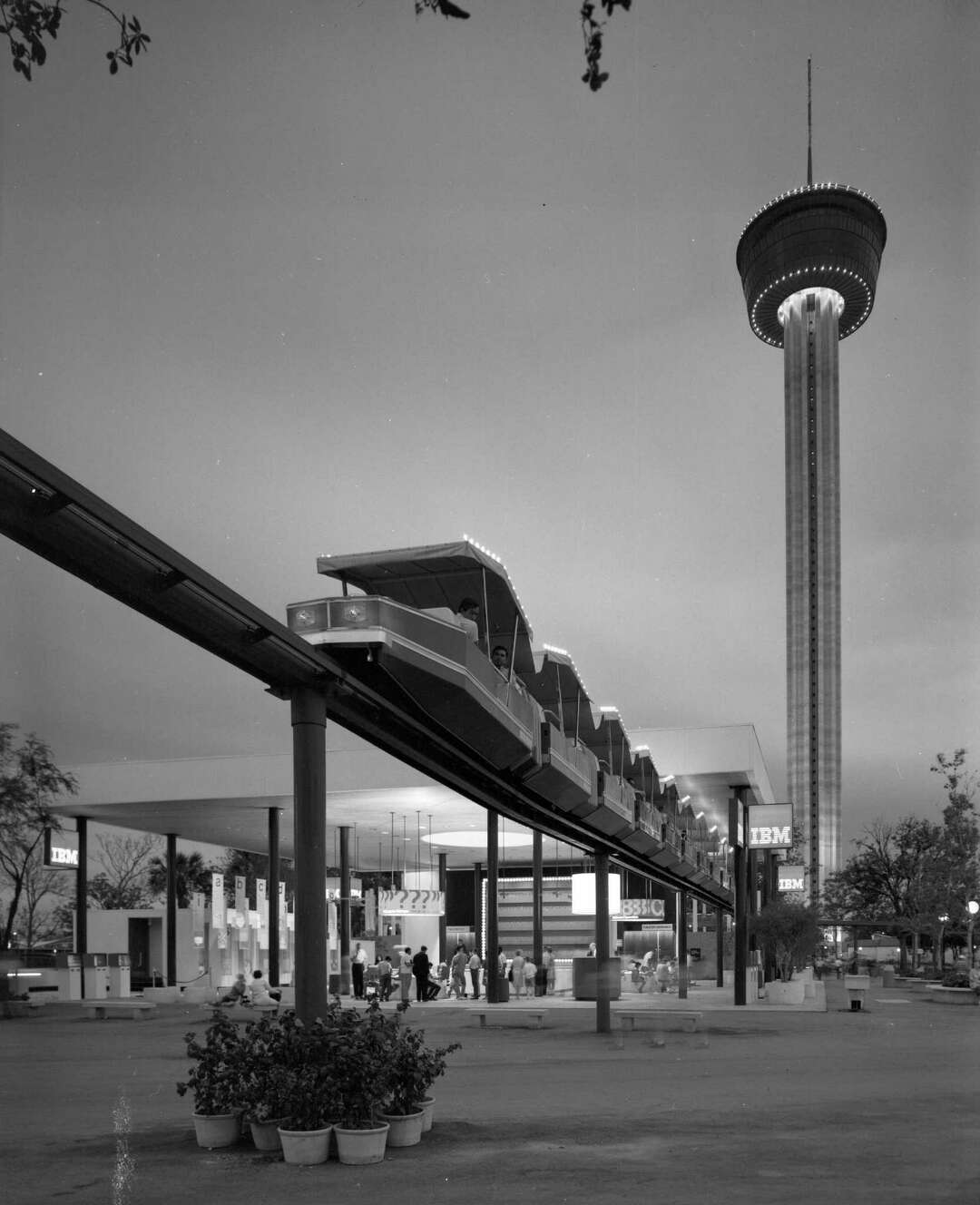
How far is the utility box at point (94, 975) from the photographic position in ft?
134

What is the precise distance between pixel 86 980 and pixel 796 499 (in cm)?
13706

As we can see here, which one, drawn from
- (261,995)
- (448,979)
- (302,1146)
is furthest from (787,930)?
(302,1146)

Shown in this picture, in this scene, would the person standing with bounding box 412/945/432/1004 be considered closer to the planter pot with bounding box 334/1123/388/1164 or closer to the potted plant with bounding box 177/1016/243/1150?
the potted plant with bounding box 177/1016/243/1150

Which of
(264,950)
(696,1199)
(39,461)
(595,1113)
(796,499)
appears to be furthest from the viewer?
(796,499)

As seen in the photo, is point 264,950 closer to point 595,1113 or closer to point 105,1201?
point 595,1113

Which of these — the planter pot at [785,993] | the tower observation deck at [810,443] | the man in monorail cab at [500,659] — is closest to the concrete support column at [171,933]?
the planter pot at [785,993]

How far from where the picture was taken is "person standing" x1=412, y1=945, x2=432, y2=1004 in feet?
129

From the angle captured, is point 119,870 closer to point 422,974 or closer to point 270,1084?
point 422,974

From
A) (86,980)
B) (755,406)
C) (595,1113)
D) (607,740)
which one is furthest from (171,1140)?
(755,406)

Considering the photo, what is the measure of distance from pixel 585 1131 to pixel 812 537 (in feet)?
524

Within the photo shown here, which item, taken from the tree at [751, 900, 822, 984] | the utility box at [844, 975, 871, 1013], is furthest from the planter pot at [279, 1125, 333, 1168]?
the tree at [751, 900, 822, 984]

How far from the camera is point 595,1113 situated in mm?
12758

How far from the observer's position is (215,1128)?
1063 centimetres

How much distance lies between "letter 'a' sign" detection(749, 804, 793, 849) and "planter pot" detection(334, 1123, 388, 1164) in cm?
3491
